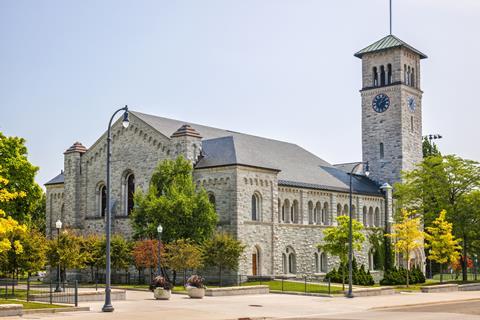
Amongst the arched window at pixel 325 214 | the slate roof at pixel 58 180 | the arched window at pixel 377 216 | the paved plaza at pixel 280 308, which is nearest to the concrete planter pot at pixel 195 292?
the paved plaza at pixel 280 308

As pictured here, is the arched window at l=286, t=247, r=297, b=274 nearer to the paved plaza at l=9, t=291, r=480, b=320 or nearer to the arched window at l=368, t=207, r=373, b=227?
the arched window at l=368, t=207, r=373, b=227

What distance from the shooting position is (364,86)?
80.6 metres

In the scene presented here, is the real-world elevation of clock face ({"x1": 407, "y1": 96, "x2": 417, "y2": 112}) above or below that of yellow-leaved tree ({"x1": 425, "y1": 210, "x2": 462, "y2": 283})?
above

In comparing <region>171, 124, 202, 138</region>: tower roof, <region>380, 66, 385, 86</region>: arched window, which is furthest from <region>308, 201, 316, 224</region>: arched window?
<region>380, 66, 385, 86</region>: arched window

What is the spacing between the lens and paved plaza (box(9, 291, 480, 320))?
30.5 meters

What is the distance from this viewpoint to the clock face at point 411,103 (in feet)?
259

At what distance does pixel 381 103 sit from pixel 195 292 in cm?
4415

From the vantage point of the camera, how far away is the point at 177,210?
5200cm

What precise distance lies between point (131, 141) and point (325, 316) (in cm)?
3321

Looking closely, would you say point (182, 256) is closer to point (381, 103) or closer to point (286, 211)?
point (286, 211)

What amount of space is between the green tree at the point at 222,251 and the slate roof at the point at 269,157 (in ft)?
20.8

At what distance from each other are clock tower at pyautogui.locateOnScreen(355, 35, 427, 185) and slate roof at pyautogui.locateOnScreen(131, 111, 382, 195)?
3.27 m

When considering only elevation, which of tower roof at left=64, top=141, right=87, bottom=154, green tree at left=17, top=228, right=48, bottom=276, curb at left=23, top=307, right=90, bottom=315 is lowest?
curb at left=23, top=307, right=90, bottom=315

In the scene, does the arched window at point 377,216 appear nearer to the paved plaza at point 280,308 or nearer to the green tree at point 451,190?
the green tree at point 451,190
